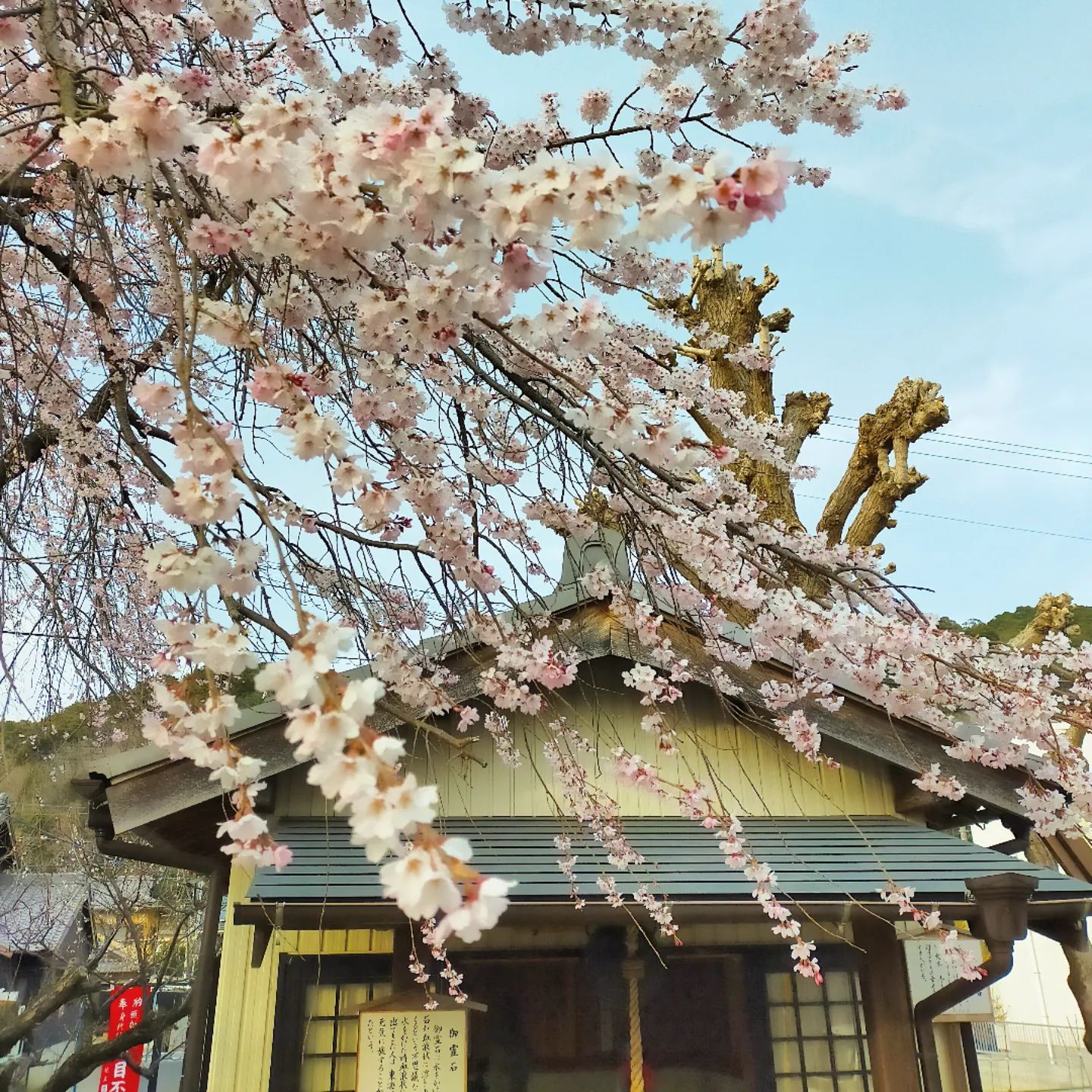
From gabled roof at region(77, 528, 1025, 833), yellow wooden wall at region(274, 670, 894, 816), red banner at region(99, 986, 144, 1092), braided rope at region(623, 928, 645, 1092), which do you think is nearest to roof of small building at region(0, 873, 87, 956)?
red banner at region(99, 986, 144, 1092)

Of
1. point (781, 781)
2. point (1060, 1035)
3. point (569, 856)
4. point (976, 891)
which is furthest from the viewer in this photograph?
point (1060, 1035)

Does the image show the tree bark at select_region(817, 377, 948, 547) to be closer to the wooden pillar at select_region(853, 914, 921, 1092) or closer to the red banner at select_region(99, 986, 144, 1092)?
the wooden pillar at select_region(853, 914, 921, 1092)

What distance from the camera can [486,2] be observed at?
273cm

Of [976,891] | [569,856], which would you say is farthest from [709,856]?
[976,891]

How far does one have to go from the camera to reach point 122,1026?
9.25 m

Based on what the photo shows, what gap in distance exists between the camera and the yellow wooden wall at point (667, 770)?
14.8ft

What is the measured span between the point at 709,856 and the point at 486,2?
368cm

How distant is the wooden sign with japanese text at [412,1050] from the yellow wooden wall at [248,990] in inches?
22.7

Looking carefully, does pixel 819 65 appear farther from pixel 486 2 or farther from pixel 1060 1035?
pixel 1060 1035

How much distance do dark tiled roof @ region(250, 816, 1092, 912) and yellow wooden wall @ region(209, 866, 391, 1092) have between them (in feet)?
1.69

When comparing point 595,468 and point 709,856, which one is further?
point 709,856

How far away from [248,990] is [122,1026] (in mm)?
7038

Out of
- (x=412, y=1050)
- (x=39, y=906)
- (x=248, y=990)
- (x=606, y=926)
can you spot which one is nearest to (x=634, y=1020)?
(x=606, y=926)

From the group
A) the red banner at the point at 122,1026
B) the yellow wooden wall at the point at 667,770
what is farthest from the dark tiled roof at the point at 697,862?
the red banner at the point at 122,1026
